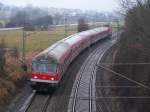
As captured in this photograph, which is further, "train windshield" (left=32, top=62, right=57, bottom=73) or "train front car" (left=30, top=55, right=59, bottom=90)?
"train windshield" (left=32, top=62, right=57, bottom=73)

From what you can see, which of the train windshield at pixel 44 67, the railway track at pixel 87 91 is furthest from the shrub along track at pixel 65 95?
the train windshield at pixel 44 67

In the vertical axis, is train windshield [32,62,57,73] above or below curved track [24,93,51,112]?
above

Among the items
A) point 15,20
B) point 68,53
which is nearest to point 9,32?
point 15,20

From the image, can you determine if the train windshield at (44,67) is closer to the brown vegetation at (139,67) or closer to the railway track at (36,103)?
the railway track at (36,103)

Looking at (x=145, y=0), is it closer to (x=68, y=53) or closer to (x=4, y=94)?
(x=68, y=53)

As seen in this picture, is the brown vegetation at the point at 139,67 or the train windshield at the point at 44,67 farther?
the train windshield at the point at 44,67

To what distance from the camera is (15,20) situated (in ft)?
292

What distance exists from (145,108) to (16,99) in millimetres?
9243

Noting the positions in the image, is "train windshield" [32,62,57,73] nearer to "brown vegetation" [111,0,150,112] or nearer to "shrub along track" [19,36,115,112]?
"shrub along track" [19,36,115,112]

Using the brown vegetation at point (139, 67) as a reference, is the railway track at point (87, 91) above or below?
below

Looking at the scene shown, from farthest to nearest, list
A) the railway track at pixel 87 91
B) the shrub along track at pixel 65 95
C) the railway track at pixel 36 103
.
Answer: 1. the shrub along track at pixel 65 95
2. the railway track at pixel 87 91
3. the railway track at pixel 36 103

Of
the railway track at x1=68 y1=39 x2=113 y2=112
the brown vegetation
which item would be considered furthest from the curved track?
the brown vegetation

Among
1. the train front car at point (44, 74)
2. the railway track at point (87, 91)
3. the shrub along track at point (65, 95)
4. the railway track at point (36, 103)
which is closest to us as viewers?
the railway track at point (36, 103)

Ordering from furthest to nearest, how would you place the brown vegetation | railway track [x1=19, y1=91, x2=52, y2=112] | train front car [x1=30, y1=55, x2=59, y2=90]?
train front car [x1=30, y1=55, x2=59, y2=90]
the brown vegetation
railway track [x1=19, y1=91, x2=52, y2=112]
